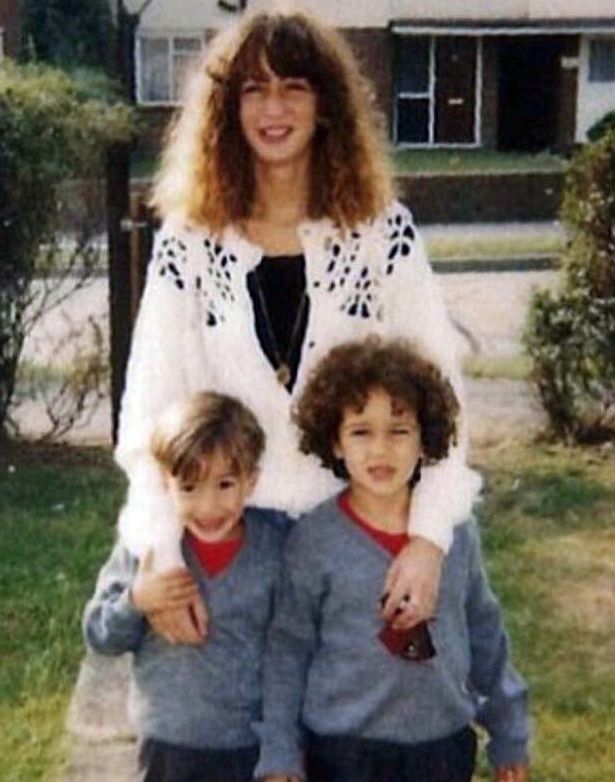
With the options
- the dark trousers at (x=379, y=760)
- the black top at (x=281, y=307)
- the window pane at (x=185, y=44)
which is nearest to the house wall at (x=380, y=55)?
the window pane at (x=185, y=44)

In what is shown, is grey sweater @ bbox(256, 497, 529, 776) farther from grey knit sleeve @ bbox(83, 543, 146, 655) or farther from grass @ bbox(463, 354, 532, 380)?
grass @ bbox(463, 354, 532, 380)

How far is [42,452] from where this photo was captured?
784 cm

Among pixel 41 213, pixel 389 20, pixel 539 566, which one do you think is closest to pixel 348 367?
pixel 539 566

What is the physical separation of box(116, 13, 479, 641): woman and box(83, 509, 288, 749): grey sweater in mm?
131

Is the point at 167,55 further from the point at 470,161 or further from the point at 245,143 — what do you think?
the point at 245,143

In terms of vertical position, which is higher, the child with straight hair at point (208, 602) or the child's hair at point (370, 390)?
the child's hair at point (370, 390)

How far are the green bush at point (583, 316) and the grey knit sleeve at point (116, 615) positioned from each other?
4.77 metres

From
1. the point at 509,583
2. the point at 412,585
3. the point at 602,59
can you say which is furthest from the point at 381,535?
the point at 602,59

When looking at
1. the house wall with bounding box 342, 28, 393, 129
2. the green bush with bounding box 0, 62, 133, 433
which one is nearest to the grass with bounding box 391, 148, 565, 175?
the house wall with bounding box 342, 28, 393, 129

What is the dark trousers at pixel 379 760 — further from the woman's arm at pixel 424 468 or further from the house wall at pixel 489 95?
the house wall at pixel 489 95

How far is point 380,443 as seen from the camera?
310cm

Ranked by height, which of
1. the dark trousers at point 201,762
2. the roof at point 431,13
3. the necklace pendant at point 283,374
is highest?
the roof at point 431,13

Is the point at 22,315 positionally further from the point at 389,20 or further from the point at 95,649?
the point at 389,20

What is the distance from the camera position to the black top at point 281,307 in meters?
3.22
